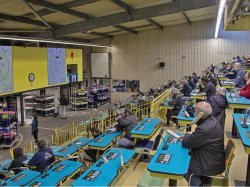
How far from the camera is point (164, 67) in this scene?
853 inches

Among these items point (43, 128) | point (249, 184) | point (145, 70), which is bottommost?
point (43, 128)

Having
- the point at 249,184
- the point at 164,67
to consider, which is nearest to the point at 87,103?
the point at 164,67

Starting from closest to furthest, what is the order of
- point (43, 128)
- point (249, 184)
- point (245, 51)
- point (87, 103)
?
point (249, 184), point (43, 128), point (245, 51), point (87, 103)

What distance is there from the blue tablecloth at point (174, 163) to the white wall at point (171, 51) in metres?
17.2

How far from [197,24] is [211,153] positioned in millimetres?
17932

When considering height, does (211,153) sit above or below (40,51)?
below

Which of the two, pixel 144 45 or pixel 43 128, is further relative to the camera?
pixel 144 45

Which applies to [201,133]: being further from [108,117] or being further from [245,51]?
[245,51]

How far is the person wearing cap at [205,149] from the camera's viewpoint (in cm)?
373

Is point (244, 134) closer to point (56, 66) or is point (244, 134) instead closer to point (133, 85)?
point (56, 66)

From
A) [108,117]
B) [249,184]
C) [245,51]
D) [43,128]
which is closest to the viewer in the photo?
[249,184]

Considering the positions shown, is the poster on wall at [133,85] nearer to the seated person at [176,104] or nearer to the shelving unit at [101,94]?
the shelving unit at [101,94]

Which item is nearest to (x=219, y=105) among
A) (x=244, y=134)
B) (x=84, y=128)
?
(x=244, y=134)

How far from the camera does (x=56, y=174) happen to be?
17.0ft
